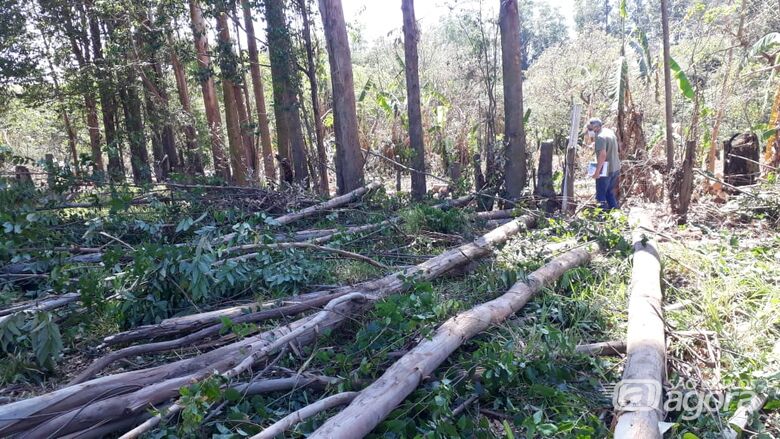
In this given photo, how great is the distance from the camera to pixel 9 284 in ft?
16.5

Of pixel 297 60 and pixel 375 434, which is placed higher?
pixel 297 60

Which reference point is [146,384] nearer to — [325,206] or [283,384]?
[283,384]

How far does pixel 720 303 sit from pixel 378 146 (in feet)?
47.3

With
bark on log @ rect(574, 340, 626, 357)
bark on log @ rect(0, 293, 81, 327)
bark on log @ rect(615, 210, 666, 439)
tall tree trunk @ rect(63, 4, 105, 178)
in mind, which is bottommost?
bark on log @ rect(574, 340, 626, 357)

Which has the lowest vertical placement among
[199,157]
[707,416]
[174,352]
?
[707,416]

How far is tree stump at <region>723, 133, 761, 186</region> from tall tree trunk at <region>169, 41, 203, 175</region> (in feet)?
37.9

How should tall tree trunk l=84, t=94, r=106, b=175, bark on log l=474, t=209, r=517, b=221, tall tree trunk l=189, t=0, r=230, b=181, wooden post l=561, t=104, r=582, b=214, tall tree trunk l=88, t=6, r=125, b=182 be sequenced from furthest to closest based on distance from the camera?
tall tree trunk l=84, t=94, r=106, b=175
tall tree trunk l=88, t=6, r=125, b=182
tall tree trunk l=189, t=0, r=230, b=181
bark on log l=474, t=209, r=517, b=221
wooden post l=561, t=104, r=582, b=214

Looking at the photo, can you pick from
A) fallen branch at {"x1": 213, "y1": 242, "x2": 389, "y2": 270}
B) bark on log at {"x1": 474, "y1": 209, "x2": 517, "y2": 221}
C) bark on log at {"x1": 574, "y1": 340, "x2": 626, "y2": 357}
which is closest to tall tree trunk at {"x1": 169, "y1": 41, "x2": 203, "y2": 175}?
bark on log at {"x1": 474, "y1": 209, "x2": 517, "y2": 221}

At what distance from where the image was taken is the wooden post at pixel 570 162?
Result: 741 centimetres

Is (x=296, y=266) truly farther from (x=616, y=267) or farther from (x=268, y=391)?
(x=616, y=267)

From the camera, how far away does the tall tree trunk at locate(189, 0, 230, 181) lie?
1215 cm

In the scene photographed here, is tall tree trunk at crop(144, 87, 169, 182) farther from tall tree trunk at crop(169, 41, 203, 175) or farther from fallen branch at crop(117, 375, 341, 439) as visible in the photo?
fallen branch at crop(117, 375, 341, 439)

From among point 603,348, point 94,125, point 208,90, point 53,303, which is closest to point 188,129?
point 208,90

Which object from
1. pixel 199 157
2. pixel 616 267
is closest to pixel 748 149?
pixel 616 267
